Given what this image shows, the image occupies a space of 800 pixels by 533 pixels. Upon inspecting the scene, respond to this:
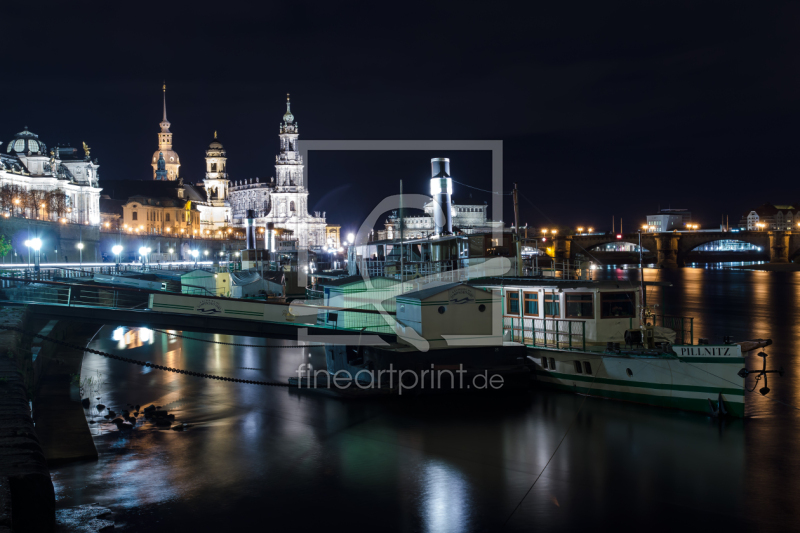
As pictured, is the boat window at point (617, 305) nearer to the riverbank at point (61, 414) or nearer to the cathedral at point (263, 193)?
the riverbank at point (61, 414)

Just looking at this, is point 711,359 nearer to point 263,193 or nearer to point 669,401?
point 669,401

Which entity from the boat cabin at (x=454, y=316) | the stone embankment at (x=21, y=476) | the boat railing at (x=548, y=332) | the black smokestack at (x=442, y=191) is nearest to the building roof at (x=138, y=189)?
the black smokestack at (x=442, y=191)

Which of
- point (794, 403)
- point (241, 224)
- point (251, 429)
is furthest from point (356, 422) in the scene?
point (241, 224)

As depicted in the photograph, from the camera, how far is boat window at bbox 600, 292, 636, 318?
854 inches

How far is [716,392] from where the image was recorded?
19.3m

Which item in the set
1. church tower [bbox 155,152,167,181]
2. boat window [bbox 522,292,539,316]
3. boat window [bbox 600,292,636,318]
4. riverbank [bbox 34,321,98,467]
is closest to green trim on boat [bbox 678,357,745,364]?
boat window [bbox 600,292,636,318]

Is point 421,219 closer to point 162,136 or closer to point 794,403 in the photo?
point 162,136

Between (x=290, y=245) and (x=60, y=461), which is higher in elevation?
(x=290, y=245)

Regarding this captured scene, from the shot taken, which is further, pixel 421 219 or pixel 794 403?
pixel 421 219

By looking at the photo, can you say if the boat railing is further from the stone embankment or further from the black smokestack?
the stone embankment

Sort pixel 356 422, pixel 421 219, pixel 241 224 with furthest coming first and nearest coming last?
1. pixel 241 224
2. pixel 421 219
3. pixel 356 422

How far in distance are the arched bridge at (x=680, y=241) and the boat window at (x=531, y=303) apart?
104286mm

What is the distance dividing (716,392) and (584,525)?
7.97 m

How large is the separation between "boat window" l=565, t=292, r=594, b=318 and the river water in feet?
9.19
